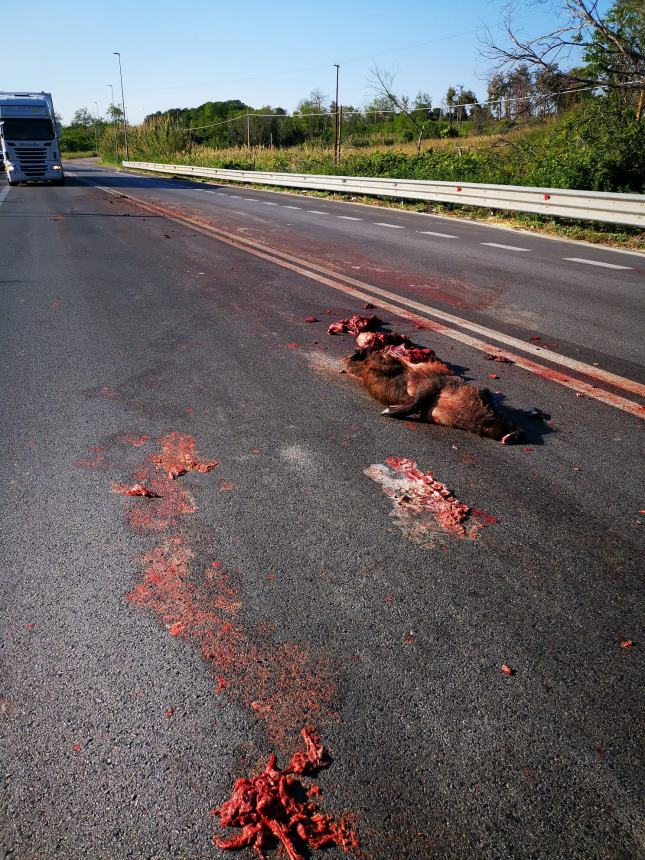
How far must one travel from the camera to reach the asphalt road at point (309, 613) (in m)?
1.60

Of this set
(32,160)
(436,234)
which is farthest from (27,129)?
(436,234)

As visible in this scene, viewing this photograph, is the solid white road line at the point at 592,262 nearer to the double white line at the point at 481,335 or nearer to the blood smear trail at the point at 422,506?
the double white line at the point at 481,335

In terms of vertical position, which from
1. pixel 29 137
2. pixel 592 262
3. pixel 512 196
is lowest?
pixel 592 262

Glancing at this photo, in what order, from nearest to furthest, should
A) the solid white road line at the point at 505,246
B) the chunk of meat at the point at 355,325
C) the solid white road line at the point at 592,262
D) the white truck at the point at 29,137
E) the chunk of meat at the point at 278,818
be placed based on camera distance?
the chunk of meat at the point at 278,818, the chunk of meat at the point at 355,325, the solid white road line at the point at 592,262, the solid white road line at the point at 505,246, the white truck at the point at 29,137

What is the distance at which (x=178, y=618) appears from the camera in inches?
87.0

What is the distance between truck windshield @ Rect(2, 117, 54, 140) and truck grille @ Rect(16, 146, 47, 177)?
1.57ft

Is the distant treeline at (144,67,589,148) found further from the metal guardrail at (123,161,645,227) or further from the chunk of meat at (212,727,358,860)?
the chunk of meat at (212,727,358,860)

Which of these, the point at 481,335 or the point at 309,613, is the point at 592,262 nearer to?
the point at 481,335

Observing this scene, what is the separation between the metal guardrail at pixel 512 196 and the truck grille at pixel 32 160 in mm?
11802

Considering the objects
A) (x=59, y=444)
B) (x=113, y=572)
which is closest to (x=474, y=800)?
(x=113, y=572)

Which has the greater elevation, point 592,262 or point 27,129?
point 27,129

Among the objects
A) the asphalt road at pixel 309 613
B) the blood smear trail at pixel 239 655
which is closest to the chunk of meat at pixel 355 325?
the asphalt road at pixel 309 613

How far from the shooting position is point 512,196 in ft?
48.9

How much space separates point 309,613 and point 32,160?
103 ft
